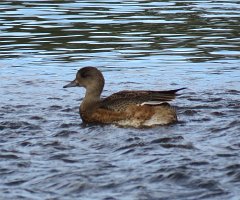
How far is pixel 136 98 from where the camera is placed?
518 inches

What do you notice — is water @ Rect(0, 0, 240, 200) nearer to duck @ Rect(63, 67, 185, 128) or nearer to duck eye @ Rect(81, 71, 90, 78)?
duck @ Rect(63, 67, 185, 128)

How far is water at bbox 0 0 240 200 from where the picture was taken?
955 cm

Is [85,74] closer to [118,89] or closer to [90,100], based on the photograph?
[90,100]

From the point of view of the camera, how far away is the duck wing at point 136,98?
12.9 meters

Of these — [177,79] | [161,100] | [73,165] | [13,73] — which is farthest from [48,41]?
[73,165]

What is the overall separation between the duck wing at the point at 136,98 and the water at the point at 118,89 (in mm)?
435

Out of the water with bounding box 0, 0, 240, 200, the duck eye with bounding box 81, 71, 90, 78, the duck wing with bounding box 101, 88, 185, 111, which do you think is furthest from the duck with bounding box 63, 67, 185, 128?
the duck eye with bounding box 81, 71, 90, 78

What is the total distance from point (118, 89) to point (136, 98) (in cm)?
322

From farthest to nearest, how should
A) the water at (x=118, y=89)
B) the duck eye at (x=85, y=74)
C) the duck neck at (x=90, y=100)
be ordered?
the duck eye at (x=85, y=74) → the duck neck at (x=90, y=100) → the water at (x=118, y=89)

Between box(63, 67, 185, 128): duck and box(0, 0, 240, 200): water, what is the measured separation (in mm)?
247

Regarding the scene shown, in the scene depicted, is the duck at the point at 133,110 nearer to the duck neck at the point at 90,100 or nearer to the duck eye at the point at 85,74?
the duck neck at the point at 90,100

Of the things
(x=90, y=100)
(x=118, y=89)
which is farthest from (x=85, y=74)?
(x=118, y=89)

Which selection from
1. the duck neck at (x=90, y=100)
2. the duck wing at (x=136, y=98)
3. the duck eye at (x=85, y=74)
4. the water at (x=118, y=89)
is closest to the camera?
the water at (x=118, y=89)

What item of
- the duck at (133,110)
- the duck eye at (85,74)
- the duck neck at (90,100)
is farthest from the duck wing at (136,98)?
the duck eye at (85,74)
